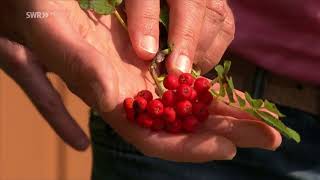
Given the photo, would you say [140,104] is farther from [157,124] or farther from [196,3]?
[196,3]

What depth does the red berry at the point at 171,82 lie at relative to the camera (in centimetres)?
75

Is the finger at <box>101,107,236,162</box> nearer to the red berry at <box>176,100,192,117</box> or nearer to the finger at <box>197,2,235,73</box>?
the red berry at <box>176,100,192,117</box>

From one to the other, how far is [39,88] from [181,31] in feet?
0.81

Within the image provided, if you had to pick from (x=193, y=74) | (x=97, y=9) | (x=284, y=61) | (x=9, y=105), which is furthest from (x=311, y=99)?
(x=9, y=105)

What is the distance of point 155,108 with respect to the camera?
0.72 m

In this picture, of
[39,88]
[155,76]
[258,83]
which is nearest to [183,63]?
[155,76]

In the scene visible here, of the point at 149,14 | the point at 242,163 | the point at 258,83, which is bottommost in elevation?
the point at 242,163

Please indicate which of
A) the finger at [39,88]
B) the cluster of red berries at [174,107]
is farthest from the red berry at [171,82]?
the finger at [39,88]

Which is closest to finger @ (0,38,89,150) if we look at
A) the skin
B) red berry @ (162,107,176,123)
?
the skin

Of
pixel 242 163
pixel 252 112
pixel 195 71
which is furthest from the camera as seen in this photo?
pixel 242 163

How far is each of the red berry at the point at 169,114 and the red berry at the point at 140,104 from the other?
0.02 metres

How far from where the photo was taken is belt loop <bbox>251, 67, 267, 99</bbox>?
0.90 metres

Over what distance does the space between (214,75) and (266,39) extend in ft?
0.24

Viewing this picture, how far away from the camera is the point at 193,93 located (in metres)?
0.73
